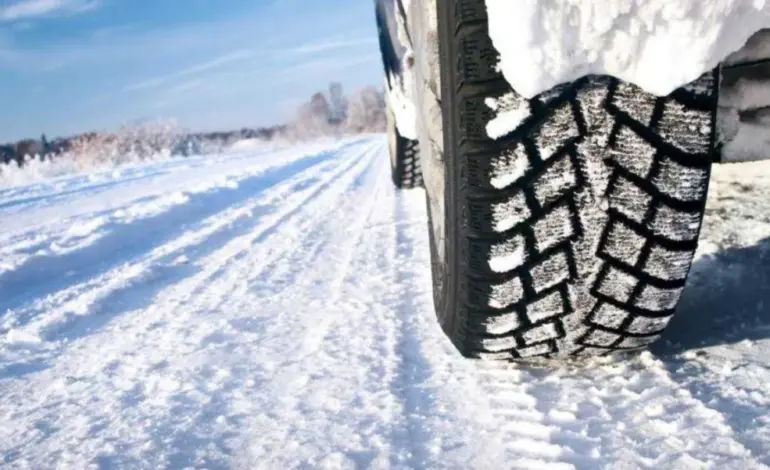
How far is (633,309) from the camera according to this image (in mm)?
1144

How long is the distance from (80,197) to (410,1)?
28.9 feet

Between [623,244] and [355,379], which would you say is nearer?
[623,244]

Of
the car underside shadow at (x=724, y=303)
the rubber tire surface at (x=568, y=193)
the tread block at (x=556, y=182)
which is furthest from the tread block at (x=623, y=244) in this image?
the car underside shadow at (x=724, y=303)

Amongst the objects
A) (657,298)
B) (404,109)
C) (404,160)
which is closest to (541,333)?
(657,298)

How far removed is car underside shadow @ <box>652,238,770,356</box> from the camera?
1.34 meters

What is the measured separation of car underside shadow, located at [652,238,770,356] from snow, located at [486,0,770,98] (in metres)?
0.65

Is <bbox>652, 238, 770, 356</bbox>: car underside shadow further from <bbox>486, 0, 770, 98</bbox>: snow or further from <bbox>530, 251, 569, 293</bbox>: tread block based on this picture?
<bbox>486, 0, 770, 98</bbox>: snow

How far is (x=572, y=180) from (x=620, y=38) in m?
0.23

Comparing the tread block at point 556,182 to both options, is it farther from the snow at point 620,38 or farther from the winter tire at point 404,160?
the winter tire at point 404,160

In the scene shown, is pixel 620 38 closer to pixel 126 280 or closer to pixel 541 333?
pixel 541 333

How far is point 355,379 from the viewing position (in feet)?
4.67

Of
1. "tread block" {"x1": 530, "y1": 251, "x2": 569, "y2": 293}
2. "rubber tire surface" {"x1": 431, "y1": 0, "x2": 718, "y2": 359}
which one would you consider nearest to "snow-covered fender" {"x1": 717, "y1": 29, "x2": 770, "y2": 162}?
"rubber tire surface" {"x1": 431, "y1": 0, "x2": 718, "y2": 359}

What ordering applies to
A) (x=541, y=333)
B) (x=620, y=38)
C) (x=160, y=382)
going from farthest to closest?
(x=160, y=382), (x=541, y=333), (x=620, y=38)

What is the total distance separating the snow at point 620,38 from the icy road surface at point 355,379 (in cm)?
57
